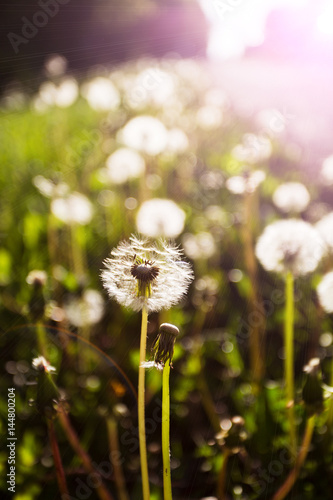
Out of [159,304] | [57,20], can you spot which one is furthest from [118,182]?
[57,20]

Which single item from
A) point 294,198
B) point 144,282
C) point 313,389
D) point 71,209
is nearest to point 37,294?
point 144,282

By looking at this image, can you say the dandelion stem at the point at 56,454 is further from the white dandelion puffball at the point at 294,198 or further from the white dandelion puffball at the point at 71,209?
the white dandelion puffball at the point at 294,198

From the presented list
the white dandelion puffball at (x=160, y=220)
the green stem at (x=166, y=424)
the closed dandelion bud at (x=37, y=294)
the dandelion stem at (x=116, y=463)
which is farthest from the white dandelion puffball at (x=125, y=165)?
the green stem at (x=166, y=424)

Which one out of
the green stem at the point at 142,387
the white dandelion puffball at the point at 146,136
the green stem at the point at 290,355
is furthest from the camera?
the white dandelion puffball at the point at 146,136

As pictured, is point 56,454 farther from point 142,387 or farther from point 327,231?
point 327,231

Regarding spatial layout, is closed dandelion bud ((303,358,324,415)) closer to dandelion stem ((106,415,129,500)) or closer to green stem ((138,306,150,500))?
green stem ((138,306,150,500))

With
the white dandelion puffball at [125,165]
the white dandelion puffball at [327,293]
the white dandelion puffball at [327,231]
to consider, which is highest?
the white dandelion puffball at [125,165]

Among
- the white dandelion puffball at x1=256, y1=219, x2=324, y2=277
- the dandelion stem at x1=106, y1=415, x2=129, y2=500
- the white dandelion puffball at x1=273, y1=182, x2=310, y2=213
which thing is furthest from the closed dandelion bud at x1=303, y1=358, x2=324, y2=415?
the white dandelion puffball at x1=273, y1=182, x2=310, y2=213
